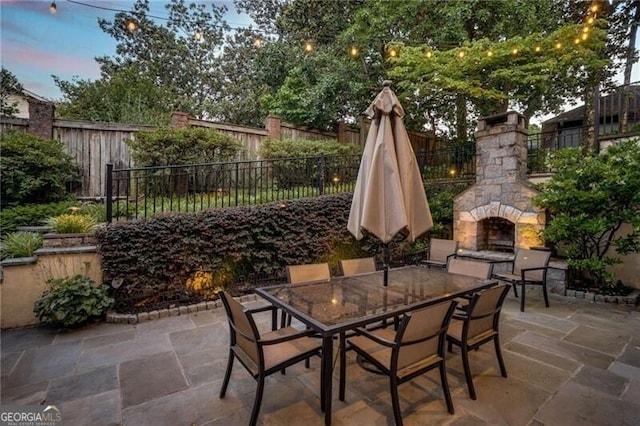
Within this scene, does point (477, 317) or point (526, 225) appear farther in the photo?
point (526, 225)

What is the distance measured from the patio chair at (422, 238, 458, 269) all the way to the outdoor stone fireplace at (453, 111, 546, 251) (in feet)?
4.43

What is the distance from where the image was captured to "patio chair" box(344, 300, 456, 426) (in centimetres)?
191

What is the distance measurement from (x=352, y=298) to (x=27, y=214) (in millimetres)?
5899

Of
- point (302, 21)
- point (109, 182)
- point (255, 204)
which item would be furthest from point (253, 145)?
point (302, 21)

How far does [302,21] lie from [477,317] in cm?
1121

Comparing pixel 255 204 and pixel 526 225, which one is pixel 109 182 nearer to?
pixel 255 204

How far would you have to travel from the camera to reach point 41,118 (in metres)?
6.15

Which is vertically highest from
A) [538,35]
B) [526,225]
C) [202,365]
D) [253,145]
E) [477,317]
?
[538,35]

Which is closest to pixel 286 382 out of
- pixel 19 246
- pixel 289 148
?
pixel 19 246

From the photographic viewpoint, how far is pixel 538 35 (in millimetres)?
6895

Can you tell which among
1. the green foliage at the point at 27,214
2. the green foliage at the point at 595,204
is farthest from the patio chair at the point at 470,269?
the green foliage at the point at 27,214

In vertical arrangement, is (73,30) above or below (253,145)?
above

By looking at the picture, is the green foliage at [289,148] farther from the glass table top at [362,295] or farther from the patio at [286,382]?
the glass table top at [362,295]

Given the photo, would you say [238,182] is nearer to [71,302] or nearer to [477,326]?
[71,302]
